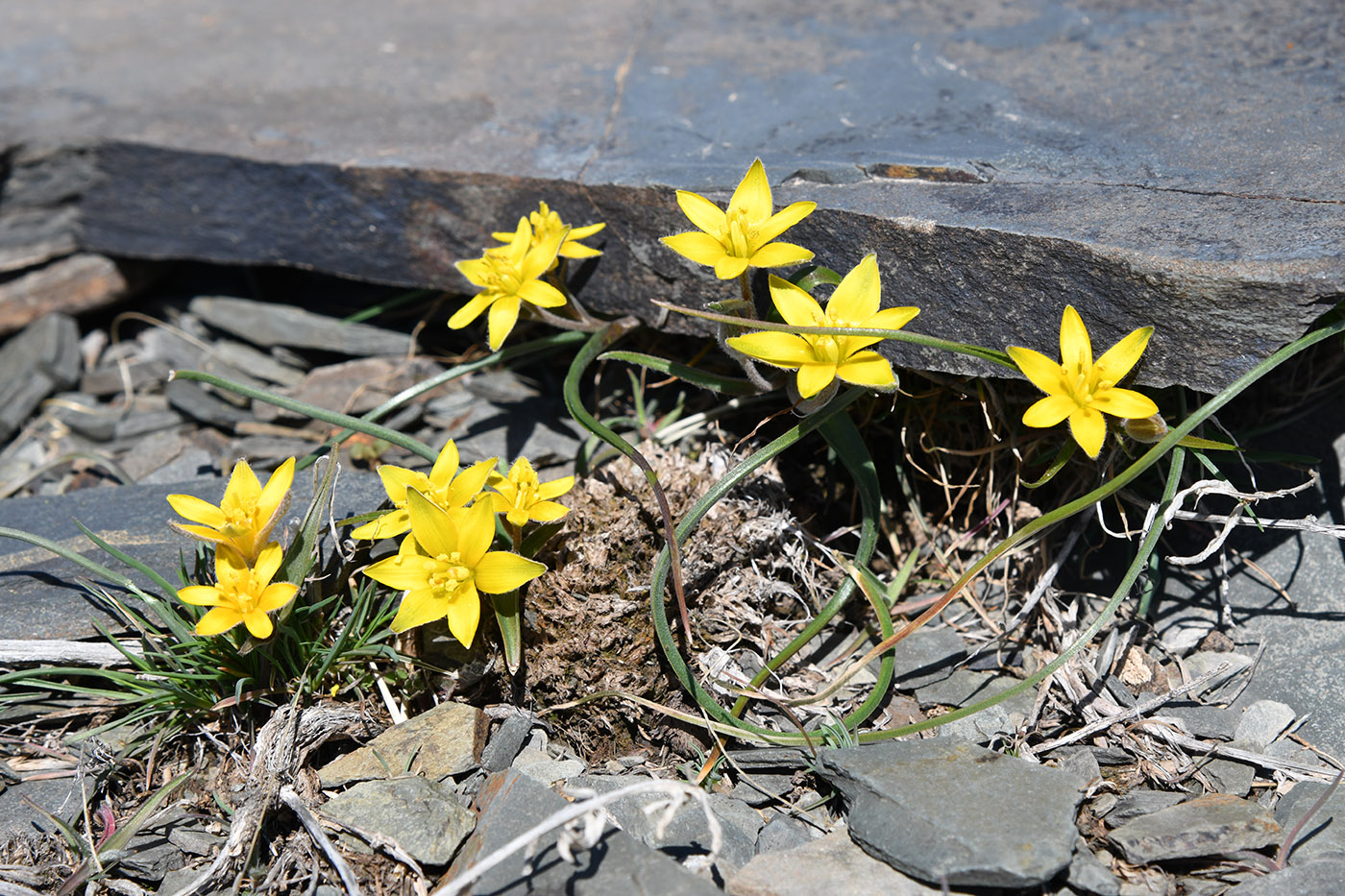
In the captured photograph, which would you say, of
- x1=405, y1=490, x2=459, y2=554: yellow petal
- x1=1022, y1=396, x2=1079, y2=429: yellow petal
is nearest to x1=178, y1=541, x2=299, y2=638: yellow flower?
x1=405, y1=490, x2=459, y2=554: yellow petal

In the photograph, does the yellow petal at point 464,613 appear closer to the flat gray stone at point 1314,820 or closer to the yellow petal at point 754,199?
the yellow petal at point 754,199

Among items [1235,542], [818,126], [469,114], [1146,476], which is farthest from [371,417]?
[1235,542]

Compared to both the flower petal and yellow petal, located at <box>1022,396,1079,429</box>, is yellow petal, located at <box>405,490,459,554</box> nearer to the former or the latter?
the flower petal

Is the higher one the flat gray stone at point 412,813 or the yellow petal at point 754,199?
the yellow petal at point 754,199

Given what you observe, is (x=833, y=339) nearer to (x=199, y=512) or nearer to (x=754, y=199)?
(x=754, y=199)

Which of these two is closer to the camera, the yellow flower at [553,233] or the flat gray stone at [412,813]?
the flat gray stone at [412,813]

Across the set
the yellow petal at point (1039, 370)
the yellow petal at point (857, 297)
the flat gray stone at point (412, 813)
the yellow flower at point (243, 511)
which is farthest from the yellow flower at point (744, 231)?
the flat gray stone at point (412, 813)

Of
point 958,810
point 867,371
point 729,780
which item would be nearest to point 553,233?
point 867,371
